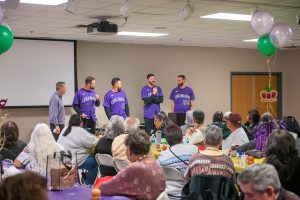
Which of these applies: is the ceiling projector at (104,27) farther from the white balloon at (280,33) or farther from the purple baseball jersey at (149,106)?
the purple baseball jersey at (149,106)

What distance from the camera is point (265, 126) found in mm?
5652

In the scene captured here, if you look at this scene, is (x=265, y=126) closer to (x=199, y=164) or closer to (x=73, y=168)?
(x=199, y=164)

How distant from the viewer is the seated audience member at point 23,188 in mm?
1775

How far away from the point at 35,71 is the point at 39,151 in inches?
247

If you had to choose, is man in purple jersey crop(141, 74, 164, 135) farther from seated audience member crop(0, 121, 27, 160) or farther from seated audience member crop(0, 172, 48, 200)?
seated audience member crop(0, 172, 48, 200)

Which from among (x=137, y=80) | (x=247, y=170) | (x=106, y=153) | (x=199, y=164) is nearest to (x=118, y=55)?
(x=137, y=80)

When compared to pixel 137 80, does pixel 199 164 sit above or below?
below

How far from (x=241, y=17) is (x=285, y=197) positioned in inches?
216

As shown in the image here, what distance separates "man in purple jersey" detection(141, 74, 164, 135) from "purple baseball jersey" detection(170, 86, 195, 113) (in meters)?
0.45

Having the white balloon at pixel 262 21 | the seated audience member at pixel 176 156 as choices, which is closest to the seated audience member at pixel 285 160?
the seated audience member at pixel 176 156

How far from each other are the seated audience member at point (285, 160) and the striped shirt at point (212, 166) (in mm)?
376

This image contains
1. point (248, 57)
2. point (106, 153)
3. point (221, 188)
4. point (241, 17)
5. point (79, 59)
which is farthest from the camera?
point (248, 57)

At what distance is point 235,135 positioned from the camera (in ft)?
20.4

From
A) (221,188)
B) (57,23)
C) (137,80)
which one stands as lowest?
(221,188)
